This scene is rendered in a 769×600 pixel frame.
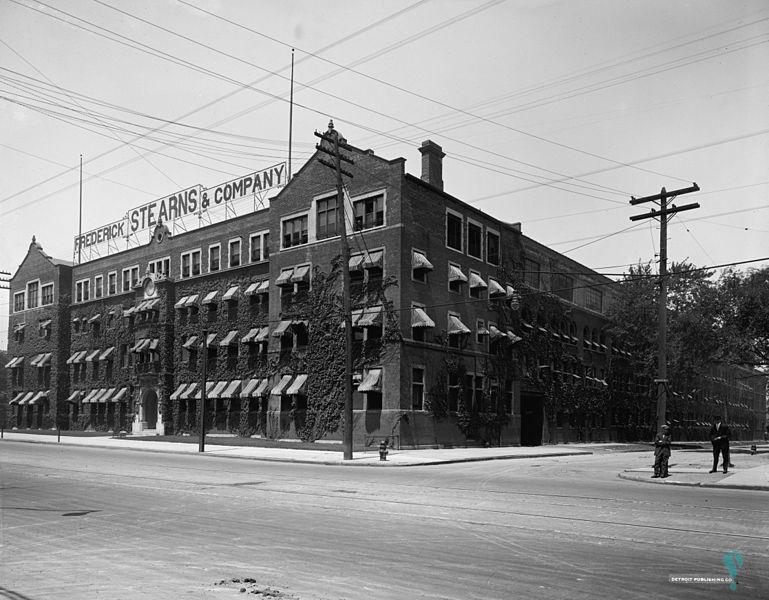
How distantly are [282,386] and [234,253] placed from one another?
40.6 ft

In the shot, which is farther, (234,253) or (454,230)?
(234,253)

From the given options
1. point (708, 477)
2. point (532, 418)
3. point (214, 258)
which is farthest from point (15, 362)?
point (708, 477)

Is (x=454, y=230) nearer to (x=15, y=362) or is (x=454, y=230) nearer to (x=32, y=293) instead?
(x=32, y=293)

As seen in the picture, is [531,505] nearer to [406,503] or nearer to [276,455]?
[406,503]

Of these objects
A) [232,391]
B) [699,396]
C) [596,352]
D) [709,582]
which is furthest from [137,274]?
[699,396]

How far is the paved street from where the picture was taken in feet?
24.4

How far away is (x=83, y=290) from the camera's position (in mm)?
64875

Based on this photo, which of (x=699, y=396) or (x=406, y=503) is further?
(x=699, y=396)

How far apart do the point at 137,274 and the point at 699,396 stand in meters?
Result: 65.1

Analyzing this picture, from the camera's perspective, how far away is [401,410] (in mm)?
36125

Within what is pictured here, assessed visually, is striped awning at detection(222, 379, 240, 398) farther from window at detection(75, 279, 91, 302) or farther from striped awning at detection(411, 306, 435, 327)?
window at detection(75, 279, 91, 302)

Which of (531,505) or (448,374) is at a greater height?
(448,374)

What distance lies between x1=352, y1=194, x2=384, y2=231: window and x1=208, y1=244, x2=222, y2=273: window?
14.7 m

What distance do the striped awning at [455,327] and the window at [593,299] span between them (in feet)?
81.7
